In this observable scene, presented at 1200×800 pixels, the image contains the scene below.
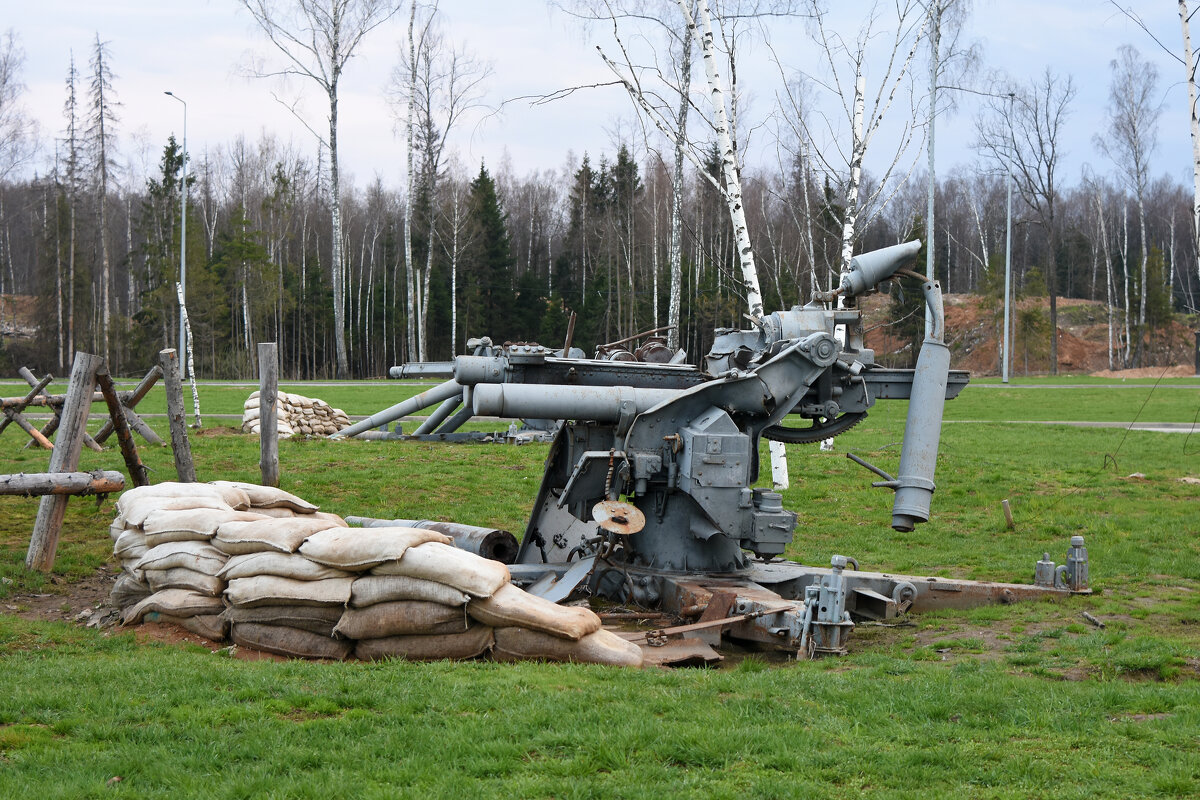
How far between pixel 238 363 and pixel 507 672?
152ft

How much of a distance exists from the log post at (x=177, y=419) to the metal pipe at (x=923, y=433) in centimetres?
759

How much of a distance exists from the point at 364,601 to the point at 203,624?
147cm

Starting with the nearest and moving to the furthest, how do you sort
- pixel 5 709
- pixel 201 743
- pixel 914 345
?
pixel 201 743, pixel 5 709, pixel 914 345

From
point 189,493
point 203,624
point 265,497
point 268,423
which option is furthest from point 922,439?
point 268,423

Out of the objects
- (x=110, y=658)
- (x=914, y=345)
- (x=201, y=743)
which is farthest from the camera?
(x=914, y=345)

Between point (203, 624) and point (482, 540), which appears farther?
point (482, 540)

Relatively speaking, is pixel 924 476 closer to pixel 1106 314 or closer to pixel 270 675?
pixel 270 675

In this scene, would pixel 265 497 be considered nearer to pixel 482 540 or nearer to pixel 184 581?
pixel 184 581

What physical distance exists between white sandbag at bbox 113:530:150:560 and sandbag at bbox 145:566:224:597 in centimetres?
30

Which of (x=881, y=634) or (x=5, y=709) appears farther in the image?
(x=881, y=634)

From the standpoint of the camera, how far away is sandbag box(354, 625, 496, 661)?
6.96 metres

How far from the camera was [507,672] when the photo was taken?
6.46m

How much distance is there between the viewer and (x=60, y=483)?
947 cm

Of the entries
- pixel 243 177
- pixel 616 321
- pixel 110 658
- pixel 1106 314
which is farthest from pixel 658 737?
pixel 1106 314
